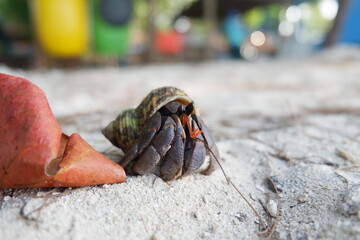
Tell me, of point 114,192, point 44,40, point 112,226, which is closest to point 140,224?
point 112,226

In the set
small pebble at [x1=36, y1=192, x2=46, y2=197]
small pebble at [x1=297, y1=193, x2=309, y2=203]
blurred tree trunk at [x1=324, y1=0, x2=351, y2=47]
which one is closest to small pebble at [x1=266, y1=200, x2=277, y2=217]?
small pebble at [x1=297, y1=193, x2=309, y2=203]

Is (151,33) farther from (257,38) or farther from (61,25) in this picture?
(257,38)

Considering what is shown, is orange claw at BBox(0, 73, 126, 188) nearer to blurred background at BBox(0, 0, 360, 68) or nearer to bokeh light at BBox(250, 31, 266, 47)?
blurred background at BBox(0, 0, 360, 68)

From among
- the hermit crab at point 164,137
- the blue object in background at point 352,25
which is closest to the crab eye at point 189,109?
the hermit crab at point 164,137

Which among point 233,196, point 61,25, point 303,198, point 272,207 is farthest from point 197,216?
point 61,25

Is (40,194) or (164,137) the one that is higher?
(164,137)
